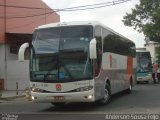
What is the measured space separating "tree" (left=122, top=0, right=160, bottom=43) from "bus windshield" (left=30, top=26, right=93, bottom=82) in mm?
33734

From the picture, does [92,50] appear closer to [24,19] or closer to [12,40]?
[12,40]

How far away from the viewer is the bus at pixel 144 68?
→ 41250mm

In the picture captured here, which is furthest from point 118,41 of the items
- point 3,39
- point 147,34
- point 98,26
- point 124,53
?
point 147,34

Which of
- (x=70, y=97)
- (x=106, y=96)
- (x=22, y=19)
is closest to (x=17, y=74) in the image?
(x=22, y=19)

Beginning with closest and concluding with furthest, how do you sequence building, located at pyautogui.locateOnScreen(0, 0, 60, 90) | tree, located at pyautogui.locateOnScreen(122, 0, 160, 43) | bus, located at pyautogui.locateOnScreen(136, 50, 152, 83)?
1. building, located at pyautogui.locateOnScreen(0, 0, 60, 90)
2. bus, located at pyautogui.locateOnScreen(136, 50, 152, 83)
3. tree, located at pyautogui.locateOnScreen(122, 0, 160, 43)

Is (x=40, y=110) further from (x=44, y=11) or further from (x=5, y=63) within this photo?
(x=44, y=11)

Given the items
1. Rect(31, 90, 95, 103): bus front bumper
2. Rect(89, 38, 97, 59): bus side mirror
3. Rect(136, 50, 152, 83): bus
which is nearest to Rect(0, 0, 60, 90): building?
Rect(136, 50, 152, 83): bus

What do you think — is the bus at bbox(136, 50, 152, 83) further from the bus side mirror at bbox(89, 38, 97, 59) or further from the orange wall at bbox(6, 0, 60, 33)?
the bus side mirror at bbox(89, 38, 97, 59)

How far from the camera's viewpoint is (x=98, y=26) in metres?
19.0

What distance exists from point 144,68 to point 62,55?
81.2 feet

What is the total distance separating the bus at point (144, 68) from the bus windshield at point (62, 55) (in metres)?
23.8

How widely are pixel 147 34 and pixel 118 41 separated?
95.7ft

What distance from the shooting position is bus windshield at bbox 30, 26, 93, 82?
17.5 m

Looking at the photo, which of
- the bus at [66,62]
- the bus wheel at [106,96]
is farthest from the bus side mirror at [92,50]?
the bus wheel at [106,96]
